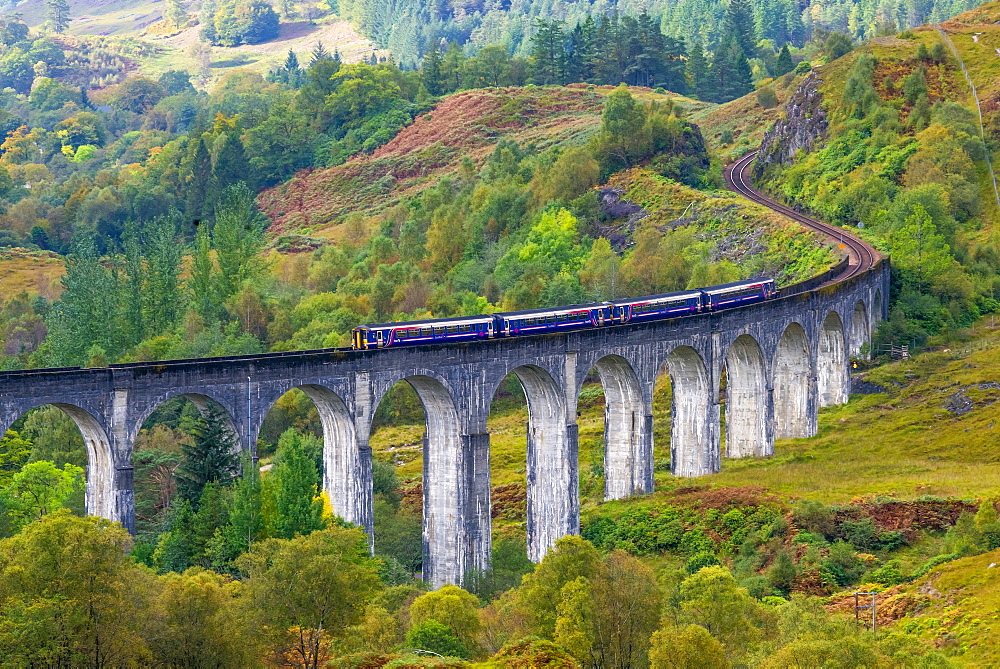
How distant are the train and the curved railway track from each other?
63.1 ft

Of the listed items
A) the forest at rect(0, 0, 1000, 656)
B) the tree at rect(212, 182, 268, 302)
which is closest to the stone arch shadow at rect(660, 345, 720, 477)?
the forest at rect(0, 0, 1000, 656)

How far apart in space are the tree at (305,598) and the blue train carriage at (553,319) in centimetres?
2699

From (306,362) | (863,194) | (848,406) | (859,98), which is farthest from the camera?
(859,98)

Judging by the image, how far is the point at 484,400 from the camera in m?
73.6

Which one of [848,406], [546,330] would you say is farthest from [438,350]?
[848,406]

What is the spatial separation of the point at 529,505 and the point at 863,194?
247 feet

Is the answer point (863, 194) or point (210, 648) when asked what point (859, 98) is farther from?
point (210, 648)

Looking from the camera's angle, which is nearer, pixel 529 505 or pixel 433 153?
pixel 529 505

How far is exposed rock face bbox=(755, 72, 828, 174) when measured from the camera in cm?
16150

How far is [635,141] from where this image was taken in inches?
5846

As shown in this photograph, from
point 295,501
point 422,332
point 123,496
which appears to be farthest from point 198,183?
point 123,496

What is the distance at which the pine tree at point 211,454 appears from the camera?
65.2m

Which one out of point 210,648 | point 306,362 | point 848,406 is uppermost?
point 306,362

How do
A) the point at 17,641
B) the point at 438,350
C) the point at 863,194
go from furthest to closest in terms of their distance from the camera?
the point at 863,194, the point at 438,350, the point at 17,641
